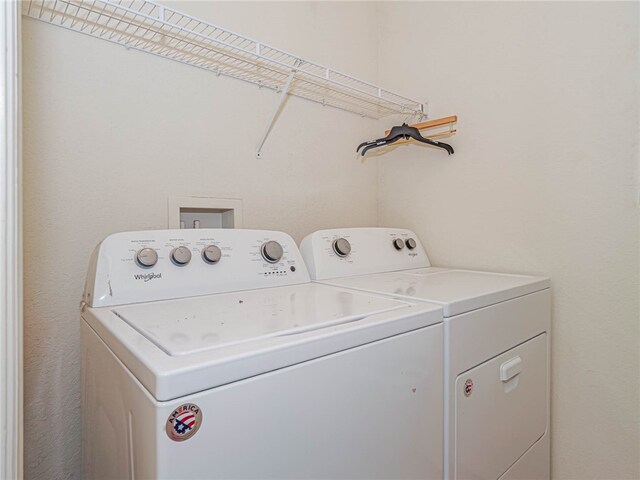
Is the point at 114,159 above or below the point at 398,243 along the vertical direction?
above

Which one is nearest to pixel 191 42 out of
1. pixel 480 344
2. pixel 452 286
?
pixel 452 286

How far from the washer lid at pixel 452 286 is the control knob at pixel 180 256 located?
1.44ft

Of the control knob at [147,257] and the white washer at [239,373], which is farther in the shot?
the control knob at [147,257]

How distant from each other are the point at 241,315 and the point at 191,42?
2.98ft

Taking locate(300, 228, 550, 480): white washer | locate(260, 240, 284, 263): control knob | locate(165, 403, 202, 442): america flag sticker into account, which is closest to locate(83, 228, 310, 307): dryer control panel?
locate(260, 240, 284, 263): control knob

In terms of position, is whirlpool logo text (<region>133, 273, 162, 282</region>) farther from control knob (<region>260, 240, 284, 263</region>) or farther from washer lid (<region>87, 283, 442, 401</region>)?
control knob (<region>260, 240, 284, 263</region>)

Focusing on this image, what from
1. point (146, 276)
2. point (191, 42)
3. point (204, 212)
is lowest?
point (146, 276)

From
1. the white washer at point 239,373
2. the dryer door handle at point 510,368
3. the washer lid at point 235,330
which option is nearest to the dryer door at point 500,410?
the dryer door handle at point 510,368

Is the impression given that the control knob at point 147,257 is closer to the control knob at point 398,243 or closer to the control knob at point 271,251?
the control knob at point 271,251

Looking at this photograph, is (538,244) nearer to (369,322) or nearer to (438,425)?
(438,425)

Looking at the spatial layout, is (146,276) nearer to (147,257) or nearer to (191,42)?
(147,257)

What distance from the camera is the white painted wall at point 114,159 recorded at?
942 mm

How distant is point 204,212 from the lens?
1287 millimetres

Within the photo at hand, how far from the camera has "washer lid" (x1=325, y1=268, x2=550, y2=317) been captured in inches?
35.0
